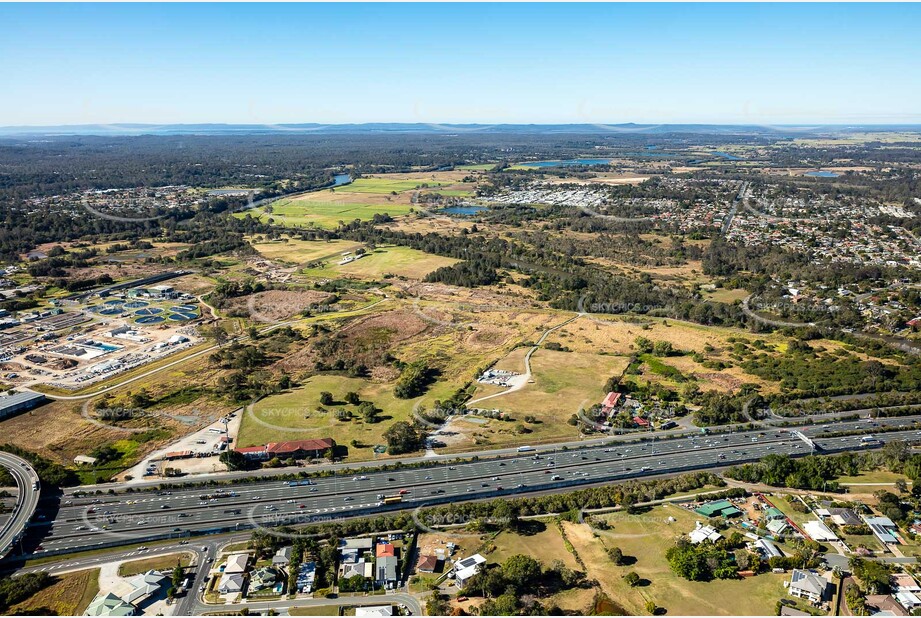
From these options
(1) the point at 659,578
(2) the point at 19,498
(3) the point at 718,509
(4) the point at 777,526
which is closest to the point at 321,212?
(2) the point at 19,498

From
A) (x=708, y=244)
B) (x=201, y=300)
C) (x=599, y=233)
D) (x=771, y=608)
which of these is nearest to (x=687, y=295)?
(x=708, y=244)

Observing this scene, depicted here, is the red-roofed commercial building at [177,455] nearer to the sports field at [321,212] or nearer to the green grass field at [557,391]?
the green grass field at [557,391]

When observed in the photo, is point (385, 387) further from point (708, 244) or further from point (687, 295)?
point (708, 244)

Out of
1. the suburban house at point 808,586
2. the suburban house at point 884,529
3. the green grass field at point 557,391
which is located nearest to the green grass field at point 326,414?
the green grass field at point 557,391

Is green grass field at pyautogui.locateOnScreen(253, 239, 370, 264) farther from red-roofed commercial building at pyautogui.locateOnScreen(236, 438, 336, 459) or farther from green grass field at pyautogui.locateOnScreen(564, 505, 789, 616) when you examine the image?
green grass field at pyautogui.locateOnScreen(564, 505, 789, 616)

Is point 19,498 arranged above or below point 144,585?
above

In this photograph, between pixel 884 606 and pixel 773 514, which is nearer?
pixel 884 606

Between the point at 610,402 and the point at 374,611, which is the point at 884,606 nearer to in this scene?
the point at 610,402
